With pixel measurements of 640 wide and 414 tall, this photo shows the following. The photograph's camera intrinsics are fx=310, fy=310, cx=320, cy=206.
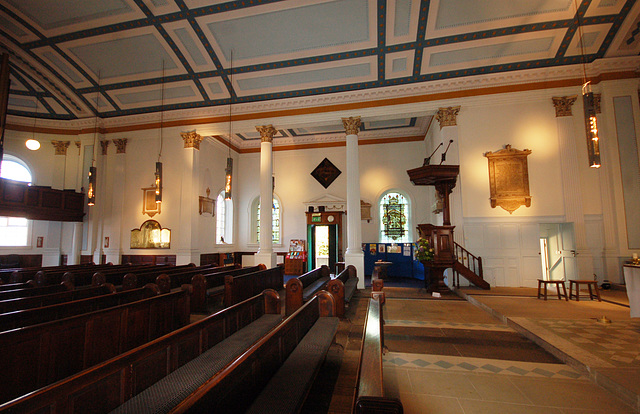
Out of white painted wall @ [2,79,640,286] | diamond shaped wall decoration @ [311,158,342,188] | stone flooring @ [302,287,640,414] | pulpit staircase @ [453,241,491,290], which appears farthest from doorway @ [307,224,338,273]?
stone flooring @ [302,287,640,414]

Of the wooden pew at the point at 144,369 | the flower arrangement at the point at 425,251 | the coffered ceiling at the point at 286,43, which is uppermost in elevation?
the coffered ceiling at the point at 286,43

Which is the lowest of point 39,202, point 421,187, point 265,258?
point 265,258

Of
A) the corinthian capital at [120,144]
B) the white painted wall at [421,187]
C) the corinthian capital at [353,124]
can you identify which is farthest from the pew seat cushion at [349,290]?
the corinthian capital at [120,144]

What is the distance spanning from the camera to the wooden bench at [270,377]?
1.30 meters

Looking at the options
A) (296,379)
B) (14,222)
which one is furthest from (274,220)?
(296,379)

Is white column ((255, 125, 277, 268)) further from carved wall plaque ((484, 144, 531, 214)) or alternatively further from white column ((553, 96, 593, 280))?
white column ((553, 96, 593, 280))

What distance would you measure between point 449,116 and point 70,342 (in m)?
9.34

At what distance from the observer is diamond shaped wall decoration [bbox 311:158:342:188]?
13.4m

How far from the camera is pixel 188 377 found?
6.51 feet

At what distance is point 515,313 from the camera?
5.14m

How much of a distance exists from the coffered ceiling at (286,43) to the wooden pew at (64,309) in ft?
23.4

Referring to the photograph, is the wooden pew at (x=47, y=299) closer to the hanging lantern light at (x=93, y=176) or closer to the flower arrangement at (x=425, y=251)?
the hanging lantern light at (x=93, y=176)

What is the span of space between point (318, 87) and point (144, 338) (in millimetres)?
8253

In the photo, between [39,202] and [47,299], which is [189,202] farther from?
[47,299]
